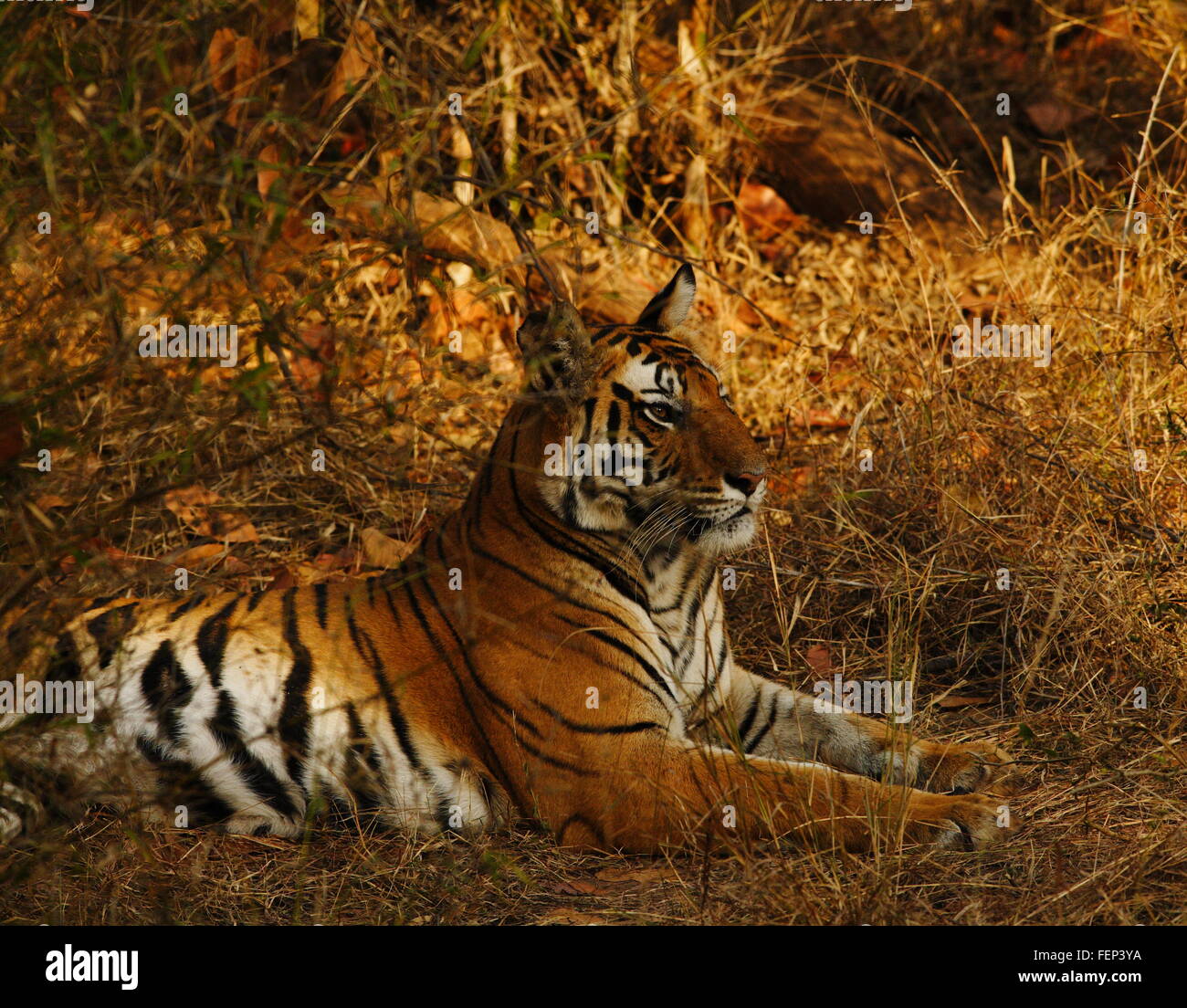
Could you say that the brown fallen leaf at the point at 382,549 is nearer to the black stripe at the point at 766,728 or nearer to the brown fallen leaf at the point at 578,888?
the black stripe at the point at 766,728

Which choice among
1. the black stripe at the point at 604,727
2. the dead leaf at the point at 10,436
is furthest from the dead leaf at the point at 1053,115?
the dead leaf at the point at 10,436

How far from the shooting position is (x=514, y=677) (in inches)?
124

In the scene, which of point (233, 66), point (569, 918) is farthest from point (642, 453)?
point (233, 66)

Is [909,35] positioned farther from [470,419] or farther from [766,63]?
[470,419]

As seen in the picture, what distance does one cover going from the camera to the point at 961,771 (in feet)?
10.5

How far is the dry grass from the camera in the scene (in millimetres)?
2424

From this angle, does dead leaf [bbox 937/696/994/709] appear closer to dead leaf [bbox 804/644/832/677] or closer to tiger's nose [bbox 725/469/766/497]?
dead leaf [bbox 804/644/832/677]

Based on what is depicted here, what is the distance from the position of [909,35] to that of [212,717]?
534 centimetres

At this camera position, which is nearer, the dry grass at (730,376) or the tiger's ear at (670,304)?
the dry grass at (730,376)

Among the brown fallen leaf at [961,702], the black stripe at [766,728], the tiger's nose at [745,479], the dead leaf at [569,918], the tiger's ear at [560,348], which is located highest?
the tiger's ear at [560,348]

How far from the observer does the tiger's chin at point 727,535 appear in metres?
3.23

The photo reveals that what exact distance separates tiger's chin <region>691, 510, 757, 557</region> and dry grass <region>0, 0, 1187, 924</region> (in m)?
0.45

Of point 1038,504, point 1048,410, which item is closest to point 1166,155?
point 1048,410

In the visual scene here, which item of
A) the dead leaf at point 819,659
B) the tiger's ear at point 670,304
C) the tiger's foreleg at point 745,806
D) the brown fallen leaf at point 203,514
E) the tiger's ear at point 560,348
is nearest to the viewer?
the tiger's foreleg at point 745,806
